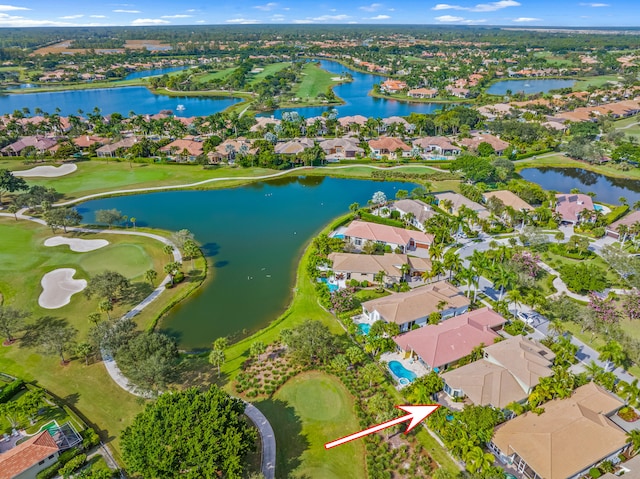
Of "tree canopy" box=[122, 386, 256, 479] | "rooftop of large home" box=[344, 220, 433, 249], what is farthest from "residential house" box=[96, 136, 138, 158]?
"tree canopy" box=[122, 386, 256, 479]

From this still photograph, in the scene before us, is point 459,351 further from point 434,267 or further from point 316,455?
point 316,455

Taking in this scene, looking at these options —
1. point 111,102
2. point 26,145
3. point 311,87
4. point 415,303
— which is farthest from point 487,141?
point 111,102

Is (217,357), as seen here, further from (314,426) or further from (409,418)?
(409,418)

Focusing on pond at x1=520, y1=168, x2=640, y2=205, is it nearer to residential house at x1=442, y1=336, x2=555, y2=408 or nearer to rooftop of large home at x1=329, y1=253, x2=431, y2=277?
rooftop of large home at x1=329, y1=253, x2=431, y2=277

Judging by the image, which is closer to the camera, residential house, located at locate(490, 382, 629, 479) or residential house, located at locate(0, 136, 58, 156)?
residential house, located at locate(490, 382, 629, 479)

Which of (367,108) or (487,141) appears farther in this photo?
(367,108)
